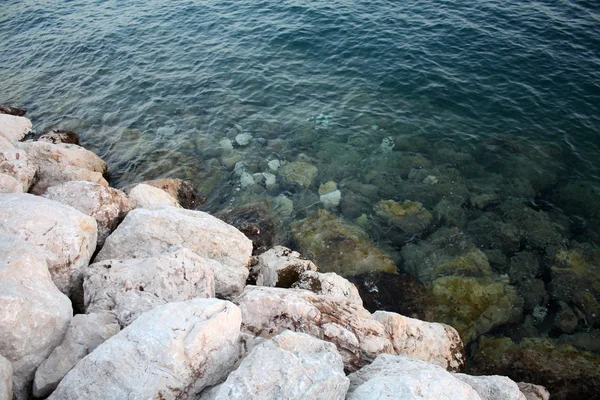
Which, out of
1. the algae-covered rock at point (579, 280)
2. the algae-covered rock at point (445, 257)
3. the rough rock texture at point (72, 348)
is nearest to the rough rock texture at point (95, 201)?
the rough rock texture at point (72, 348)

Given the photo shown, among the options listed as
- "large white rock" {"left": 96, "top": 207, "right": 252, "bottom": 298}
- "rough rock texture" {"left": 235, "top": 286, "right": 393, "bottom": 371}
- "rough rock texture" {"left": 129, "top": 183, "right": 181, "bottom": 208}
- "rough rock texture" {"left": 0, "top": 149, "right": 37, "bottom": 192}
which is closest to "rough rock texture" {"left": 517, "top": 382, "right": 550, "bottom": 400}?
"rough rock texture" {"left": 235, "top": 286, "right": 393, "bottom": 371}

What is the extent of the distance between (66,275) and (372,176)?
12586 mm

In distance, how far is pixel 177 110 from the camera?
22.5 m

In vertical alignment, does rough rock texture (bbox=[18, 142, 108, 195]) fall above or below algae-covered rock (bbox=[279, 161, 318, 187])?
above

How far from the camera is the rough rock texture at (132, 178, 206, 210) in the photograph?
53.2 ft

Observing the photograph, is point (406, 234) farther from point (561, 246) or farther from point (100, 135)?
point (100, 135)

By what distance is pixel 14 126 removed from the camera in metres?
21.2

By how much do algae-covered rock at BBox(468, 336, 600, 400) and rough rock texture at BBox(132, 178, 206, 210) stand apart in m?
12.0

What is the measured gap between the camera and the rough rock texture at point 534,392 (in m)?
9.69

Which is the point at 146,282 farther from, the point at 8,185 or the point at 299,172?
the point at 299,172

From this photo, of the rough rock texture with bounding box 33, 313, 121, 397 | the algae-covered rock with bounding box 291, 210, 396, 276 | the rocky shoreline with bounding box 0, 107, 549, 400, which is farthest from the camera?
the algae-covered rock with bounding box 291, 210, 396, 276

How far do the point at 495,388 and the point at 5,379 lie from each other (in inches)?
365

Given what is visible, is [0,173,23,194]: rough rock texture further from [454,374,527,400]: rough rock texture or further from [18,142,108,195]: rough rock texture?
[454,374,527,400]: rough rock texture

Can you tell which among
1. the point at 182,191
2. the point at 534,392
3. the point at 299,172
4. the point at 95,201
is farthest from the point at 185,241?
the point at 534,392
